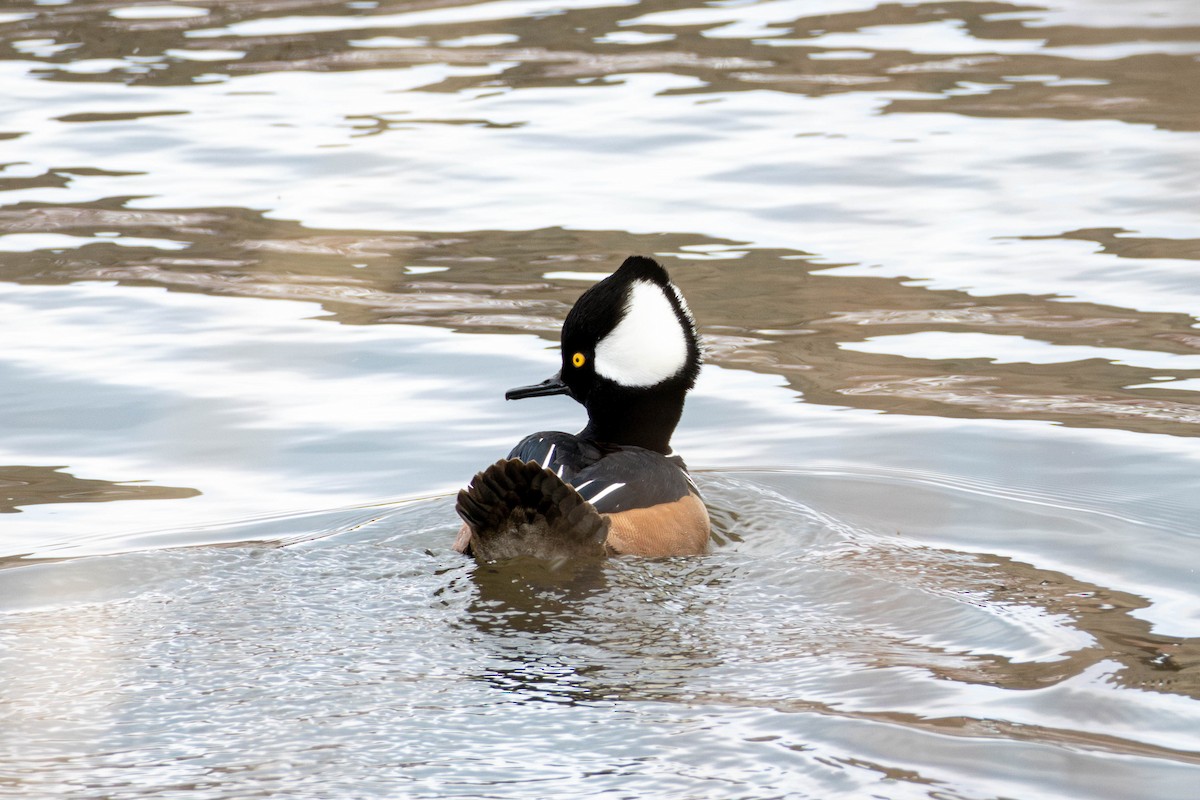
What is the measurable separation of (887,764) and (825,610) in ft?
4.02

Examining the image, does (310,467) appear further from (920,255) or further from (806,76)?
(806,76)

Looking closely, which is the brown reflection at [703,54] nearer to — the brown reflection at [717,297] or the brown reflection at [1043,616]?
the brown reflection at [717,297]

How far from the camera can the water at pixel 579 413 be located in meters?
4.46

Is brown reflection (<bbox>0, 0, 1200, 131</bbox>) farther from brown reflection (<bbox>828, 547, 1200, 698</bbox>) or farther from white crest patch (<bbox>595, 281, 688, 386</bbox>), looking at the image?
brown reflection (<bbox>828, 547, 1200, 698</bbox>)

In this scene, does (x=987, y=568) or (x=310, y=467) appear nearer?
(x=987, y=568)

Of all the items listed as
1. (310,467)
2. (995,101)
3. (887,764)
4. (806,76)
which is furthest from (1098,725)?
(806,76)

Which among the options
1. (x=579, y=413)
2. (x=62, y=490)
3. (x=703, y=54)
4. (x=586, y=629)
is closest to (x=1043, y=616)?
(x=586, y=629)

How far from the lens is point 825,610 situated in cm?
542

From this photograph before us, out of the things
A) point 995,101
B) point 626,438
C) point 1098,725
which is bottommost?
point 1098,725

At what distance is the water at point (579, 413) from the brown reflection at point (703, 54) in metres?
0.08

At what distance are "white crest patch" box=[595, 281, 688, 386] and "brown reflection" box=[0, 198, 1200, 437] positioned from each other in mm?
1817

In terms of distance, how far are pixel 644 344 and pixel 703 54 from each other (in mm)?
9695

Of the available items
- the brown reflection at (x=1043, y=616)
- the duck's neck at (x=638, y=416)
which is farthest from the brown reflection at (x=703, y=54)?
the brown reflection at (x=1043, y=616)

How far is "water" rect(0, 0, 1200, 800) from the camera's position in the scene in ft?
14.6
